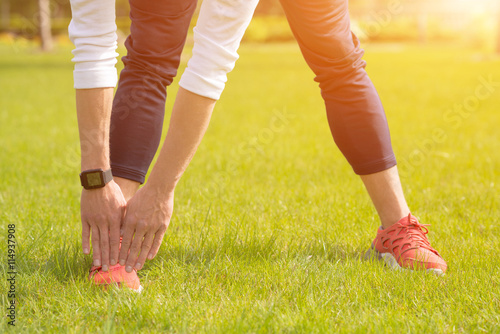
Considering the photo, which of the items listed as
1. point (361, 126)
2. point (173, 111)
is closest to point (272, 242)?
point (361, 126)

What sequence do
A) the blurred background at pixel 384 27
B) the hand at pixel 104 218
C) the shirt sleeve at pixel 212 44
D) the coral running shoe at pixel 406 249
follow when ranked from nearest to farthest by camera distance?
the shirt sleeve at pixel 212 44
the hand at pixel 104 218
the coral running shoe at pixel 406 249
the blurred background at pixel 384 27

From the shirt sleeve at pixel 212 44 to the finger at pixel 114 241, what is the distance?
1.66ft

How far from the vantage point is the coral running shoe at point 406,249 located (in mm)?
2096

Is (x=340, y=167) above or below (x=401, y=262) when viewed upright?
below

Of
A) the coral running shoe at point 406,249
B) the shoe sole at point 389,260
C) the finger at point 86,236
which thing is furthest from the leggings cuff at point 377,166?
the finger at point 86,236

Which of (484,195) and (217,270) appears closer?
(217,270)

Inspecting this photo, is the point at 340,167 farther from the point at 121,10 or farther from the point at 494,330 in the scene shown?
the point at 121,10

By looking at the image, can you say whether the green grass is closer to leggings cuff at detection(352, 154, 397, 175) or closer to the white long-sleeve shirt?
leggings cuff at detection(352, 154, 397, 175)

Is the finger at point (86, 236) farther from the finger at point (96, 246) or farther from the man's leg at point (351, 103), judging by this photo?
the man's leg at point (351, 103)

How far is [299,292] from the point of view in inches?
75.3

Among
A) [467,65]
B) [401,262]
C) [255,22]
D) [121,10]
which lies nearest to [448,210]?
[401,262]

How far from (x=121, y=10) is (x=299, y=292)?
51794 millimetres

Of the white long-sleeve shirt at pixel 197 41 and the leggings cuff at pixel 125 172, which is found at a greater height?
the white long-sleeve shirt at pixel 197 41

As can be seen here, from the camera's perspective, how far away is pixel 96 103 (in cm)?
180
